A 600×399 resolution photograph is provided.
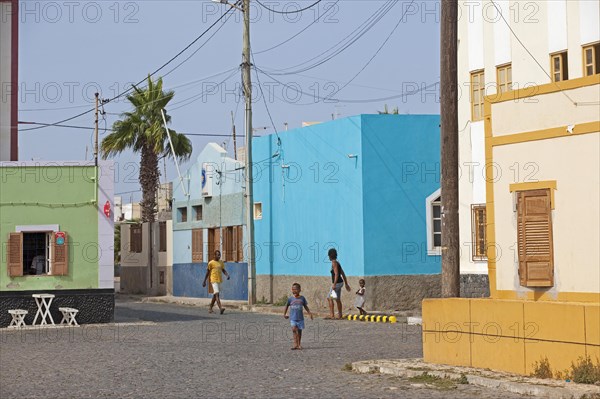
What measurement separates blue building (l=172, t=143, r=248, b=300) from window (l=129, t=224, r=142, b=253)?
15.1 ft

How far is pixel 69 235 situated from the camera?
27.7 m

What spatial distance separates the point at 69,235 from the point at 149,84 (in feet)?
78.9

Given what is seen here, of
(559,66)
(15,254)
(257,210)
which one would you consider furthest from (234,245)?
(559,66)

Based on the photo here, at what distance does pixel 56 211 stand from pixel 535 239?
1519cm

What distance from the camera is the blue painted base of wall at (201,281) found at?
3891 cm

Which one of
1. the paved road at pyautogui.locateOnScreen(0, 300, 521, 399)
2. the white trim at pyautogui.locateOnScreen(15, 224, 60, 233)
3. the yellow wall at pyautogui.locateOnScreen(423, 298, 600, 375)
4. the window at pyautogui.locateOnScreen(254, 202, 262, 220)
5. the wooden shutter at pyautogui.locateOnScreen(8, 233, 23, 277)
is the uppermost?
the window at pyautogui.locateOnScreen(254, 202, 262, 220)

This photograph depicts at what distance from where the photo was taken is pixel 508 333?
15.3m

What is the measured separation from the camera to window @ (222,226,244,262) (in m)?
39.2

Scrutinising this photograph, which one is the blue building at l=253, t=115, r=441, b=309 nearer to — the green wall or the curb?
the green wall

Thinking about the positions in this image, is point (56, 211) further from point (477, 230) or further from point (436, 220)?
point (436, 220)

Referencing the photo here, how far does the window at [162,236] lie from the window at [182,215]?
1.57 metres

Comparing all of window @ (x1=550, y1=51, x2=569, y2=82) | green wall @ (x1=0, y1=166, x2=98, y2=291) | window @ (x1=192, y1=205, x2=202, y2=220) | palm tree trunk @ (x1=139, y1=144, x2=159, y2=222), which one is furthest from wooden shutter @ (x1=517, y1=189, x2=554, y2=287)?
palm tree trunk @ (x1=139, y1=144, x2=159, y2=222)

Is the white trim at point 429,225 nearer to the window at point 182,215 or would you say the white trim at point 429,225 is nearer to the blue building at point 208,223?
the blue building at point 208,223

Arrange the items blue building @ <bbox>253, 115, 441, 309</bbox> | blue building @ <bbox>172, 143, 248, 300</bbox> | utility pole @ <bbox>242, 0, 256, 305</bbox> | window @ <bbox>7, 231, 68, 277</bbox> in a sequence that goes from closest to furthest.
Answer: window @ <bbox>7, 231, 68, 277</bbox>, blue building @ <bbox>253, 115, 441, 309</bbox>, utility pole @ <bbox>242, 0, 256, 305</bbox>, blue building @ <bbox>172, 143, 248, 300</bbox>
